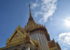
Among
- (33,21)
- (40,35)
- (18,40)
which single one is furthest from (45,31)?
(18,40)

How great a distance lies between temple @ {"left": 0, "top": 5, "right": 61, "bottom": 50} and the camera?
93.9 feet

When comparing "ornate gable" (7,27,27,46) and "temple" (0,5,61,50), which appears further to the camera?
"ornate gable" (7,27,27,46)

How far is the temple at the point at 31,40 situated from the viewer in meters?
28.6

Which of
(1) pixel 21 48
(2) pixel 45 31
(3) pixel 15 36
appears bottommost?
(1) pixel 21 48

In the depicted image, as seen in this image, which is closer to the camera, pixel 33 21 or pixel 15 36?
pixel 15 36

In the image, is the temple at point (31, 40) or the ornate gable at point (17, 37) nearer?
the temple at point (31, 40)

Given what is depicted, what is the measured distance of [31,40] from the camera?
95.9ft

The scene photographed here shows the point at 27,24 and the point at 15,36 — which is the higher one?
the point at 27,24

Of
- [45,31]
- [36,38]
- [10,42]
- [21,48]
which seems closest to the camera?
[21,48]

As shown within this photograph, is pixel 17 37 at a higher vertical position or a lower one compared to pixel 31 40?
higher

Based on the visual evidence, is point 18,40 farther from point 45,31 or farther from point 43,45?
point 45,31

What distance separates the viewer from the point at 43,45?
104 ft

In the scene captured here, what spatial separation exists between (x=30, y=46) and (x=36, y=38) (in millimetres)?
4271

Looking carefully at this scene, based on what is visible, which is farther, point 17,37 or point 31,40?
point 17,37
